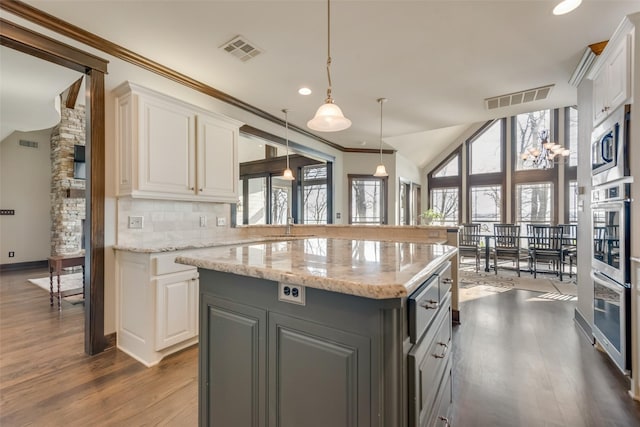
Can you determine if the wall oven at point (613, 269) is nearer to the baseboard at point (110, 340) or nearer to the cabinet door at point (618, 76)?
the cabinet door at point (618, 76)

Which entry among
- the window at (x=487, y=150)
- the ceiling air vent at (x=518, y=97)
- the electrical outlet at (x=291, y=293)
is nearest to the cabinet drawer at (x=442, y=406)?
the electrical outlet at (x=291, y=293)

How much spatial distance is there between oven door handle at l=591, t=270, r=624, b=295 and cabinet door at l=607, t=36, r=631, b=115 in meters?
1.27

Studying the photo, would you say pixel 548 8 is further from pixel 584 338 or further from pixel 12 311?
pixel 12 311

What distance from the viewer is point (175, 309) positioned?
240 centimetres

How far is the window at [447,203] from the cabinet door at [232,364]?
9299mm

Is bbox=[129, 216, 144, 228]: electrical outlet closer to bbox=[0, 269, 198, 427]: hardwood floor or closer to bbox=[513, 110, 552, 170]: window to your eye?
bbox=[0, 269, 198, 427]: hardwood floor

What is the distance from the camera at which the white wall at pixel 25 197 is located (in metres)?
6.15

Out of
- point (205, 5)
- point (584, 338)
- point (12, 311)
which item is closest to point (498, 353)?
point (584, 338)

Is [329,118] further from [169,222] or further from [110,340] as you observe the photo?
[110,340]

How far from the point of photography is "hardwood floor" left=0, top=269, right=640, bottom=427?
5.46ft

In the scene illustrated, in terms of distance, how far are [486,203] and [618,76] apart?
750 cm

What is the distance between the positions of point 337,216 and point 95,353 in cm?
462

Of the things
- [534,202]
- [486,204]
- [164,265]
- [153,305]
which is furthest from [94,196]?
[534,202]

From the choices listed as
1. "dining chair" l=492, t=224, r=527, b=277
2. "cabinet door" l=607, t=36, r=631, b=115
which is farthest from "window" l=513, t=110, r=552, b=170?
"cabinet door" l=607, t=36, r=631, b=115
